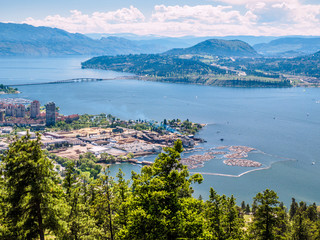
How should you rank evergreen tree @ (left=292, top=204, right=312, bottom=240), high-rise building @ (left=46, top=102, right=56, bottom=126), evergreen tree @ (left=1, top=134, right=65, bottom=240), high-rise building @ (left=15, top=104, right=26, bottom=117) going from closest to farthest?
evergreen tree @ (left=1, top=134, right=65, bottom=240) → evergreen tree @ (left=292, top=204, right=312, bottom=240) → high-rise building @ (left=46, top=102, right=56, bottom=126) → high-rise building @ (left=15, top=104, right=26, bottom=117)

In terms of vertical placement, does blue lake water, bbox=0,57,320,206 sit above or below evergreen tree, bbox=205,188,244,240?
below

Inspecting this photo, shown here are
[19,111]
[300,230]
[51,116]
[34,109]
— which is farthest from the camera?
[19,111]

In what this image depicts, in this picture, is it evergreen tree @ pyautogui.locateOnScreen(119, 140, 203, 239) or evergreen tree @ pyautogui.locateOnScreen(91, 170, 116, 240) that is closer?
evergreen tree @ pyautogui.locateOnScreen(119, 140, 203, 239)

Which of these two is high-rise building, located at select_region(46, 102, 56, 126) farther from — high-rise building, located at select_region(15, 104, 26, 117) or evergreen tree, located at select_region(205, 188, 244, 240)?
evergreen tree, located at select_region(205, 188, 244, 240)

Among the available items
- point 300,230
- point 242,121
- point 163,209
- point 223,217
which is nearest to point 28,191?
point 163,209

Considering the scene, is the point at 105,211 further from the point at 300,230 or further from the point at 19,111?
the point at 19,111

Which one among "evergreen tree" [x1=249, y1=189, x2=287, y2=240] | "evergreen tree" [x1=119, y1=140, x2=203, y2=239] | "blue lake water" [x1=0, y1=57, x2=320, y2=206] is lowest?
"blue lake water" [x1=0, y1=57, x2=320, y2=206]

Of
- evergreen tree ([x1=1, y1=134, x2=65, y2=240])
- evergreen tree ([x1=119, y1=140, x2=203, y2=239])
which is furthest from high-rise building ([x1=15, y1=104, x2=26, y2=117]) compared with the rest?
evergreen tree ([x1=119, y1=140, x2=203, y2=239])
